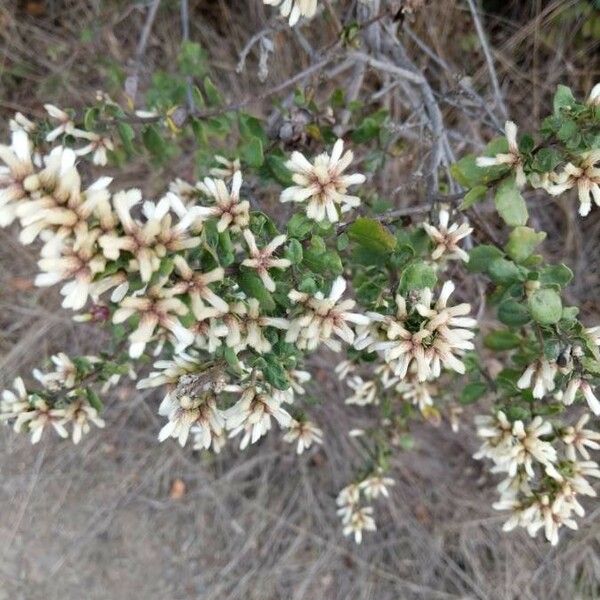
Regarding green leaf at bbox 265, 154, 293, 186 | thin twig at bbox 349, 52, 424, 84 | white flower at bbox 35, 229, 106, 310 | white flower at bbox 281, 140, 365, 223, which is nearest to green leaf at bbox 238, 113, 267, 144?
green leaf at bbox 265, 154, 293, 186

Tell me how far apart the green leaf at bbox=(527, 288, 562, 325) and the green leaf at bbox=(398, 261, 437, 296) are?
188mm

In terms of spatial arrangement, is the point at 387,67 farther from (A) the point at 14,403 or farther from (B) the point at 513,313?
(A) the point at 14,403

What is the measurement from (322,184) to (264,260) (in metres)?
0.19

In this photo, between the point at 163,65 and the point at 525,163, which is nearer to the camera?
the point at 525,163

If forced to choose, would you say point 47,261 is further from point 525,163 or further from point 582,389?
point 582,389

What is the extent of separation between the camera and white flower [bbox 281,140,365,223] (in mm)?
1097

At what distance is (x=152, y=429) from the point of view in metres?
3.02

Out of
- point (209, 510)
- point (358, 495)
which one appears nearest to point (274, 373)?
point (358, 495)

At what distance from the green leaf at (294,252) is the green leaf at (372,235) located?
17cm

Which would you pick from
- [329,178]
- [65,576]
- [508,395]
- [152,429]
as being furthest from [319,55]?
[65,576]

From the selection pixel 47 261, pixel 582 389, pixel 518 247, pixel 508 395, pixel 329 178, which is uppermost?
pixel 47 261

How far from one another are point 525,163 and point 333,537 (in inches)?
91.0

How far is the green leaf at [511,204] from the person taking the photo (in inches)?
46.4

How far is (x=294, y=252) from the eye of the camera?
1.02 metres
